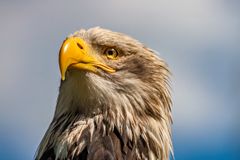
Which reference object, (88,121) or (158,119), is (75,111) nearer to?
(88,121)

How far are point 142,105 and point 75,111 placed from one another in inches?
26.4

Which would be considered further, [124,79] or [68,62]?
[124,79]

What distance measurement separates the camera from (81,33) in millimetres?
10188

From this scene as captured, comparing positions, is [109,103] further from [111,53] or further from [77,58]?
→ [77,58]

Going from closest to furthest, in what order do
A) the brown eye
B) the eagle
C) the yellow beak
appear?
1. the yellow beak
2. the eagle
3. the brown eye

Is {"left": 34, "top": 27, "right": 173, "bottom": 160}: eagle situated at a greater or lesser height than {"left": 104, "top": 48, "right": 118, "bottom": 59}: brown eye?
lesser

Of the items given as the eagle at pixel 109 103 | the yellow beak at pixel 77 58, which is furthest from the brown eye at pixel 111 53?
the yellow beak at pixel 77 58

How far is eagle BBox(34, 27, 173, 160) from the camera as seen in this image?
977 centimetres

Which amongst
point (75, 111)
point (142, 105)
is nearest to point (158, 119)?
point (142, 105)

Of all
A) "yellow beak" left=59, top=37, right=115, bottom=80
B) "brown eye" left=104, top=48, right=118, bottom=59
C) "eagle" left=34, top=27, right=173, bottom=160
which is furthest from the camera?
"brown eye" left=104, top=48, right=118, bottom=59

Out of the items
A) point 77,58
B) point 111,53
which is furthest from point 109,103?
point 77,58

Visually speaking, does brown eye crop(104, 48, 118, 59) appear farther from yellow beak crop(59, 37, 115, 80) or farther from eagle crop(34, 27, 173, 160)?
yellow beak crop(59, 37, 115, 80)

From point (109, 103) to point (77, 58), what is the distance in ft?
2.03

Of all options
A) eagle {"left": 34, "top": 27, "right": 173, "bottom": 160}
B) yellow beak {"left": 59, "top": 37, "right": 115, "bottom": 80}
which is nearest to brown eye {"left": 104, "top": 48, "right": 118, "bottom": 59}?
eagle {"left": 34, "top": 27, "right": 173, "bottom": 160}
